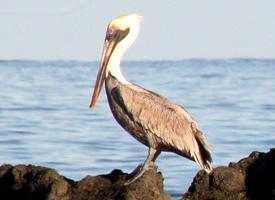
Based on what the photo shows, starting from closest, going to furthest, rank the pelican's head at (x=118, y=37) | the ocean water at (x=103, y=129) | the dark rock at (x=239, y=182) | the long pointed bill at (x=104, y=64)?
the dark rock at (x=239, y=182), the long pointed bill at (x=104, y=64), the pelican's head at (x=118, y=37), the ocean water at (x=103, y=129)

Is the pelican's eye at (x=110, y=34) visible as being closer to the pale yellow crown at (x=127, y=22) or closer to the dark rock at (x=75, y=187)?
the pale yellow crown at (x=127, y=22)

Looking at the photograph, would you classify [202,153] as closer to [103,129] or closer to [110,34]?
[110,34]

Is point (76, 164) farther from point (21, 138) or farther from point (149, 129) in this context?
point (149, 129)

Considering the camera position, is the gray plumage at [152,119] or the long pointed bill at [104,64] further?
the long pointed bill at [104,64]

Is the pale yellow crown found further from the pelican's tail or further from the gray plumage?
the pelican's tail

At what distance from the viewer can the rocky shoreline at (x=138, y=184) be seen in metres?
8.85

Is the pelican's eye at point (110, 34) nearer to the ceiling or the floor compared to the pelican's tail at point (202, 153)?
nearer to the ceiling

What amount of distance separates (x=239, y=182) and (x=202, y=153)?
26.5 inches

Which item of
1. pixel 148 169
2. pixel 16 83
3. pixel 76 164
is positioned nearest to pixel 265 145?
pixel 76 164

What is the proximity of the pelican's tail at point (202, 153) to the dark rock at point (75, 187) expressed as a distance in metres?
0.58

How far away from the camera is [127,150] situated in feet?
58.5

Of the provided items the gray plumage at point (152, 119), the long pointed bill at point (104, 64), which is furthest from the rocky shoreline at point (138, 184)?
the long pointed bill at point (104, 64)

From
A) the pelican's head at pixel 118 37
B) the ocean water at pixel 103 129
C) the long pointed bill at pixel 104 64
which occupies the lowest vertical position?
the ocean water at pixel 103 129

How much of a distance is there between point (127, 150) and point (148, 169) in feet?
27.8
